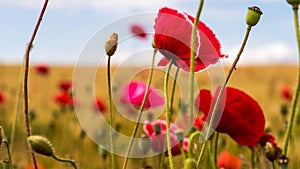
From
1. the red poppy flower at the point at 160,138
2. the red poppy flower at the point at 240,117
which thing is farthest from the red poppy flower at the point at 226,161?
the red poppy flower at the point at 240,117

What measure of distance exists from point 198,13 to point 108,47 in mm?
153

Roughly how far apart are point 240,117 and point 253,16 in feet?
0.89

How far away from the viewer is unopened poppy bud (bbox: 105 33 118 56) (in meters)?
0.64

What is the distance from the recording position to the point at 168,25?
66 cm

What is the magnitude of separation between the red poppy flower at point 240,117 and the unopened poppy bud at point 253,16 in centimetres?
23

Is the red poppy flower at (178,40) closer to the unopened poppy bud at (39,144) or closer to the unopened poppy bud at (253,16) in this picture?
the unopened poppy bud at (253,16)

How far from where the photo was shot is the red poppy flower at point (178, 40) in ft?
2.15

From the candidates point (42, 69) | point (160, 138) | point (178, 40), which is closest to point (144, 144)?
point (160, 138)

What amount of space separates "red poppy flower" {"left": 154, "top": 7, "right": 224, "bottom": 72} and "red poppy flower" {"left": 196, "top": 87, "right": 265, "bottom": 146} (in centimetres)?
14

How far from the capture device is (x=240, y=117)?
84 centimetres

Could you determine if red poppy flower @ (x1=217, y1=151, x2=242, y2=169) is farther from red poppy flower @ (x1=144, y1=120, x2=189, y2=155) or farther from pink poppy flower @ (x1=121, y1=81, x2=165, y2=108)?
red poppy flower @ (x1=144, y1=120, x2=189, y2=155)

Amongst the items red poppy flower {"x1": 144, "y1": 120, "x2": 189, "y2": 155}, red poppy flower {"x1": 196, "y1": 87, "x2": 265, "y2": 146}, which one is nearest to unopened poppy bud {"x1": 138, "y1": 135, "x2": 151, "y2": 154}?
red poppy flower {"x1": 144, "y1": 120, "x2": 189, "y2": 155}

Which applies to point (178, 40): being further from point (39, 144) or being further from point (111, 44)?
point (39, 144)

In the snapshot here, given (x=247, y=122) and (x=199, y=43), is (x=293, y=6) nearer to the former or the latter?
(x=199, y=43)
